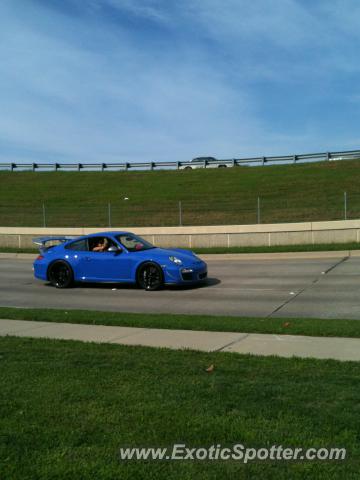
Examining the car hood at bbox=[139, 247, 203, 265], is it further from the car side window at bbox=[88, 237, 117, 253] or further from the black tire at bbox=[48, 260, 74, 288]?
the black tire at bbox=[48, 260, 74, 288]

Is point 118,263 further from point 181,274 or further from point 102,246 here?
point 181,274

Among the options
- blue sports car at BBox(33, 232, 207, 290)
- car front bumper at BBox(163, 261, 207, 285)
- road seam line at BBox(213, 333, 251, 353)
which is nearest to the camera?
road seam line at BBox(213, 333, 251, 353)

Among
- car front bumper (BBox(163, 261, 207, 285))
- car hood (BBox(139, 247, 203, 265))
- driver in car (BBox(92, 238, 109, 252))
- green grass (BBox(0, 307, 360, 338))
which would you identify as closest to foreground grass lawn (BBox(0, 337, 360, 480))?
green grass (BBox(0, 307, 360, 338))

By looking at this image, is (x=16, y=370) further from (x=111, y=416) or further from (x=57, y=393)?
(x=111, y=416)

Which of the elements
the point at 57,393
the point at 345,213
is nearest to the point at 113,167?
the point at 345,213

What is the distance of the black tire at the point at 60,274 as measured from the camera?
48.9 ft

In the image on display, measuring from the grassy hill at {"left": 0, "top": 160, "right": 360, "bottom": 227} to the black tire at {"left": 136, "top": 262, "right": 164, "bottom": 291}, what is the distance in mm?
13050

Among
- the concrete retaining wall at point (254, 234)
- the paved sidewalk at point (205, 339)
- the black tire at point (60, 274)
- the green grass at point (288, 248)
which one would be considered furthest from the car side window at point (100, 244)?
the concrete retaining wall at point (254, 234)

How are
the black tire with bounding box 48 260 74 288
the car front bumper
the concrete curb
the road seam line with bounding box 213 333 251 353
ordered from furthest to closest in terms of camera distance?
the concrete curb → the black tire with bounding box 48 260 74 288 → the car front bumper → the road seam line with bounding box 213 333 251 353

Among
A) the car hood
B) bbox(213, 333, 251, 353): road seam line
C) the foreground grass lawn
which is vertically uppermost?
the car hood

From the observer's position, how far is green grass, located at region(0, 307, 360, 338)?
8.26 meters

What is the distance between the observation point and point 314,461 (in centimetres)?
365

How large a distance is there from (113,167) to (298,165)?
17.4 m

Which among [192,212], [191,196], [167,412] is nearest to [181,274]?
[167,412]
